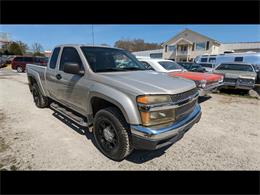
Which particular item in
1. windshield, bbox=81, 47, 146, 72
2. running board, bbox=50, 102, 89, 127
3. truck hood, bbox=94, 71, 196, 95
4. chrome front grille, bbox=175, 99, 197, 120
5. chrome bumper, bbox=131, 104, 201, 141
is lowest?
running board, bbox=50, 102, 89, 127

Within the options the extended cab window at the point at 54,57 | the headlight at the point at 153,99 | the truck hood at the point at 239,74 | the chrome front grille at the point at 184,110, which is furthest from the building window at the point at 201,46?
the headlight at the point at 153,99

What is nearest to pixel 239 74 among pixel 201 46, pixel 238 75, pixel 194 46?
pixel 238 75

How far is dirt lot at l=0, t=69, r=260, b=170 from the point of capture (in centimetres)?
275

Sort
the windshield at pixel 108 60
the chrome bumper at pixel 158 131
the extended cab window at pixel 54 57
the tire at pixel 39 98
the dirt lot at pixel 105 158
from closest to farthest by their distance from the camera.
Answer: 1. the chrome bumper at pixel 158 131
2. the dirt lot at pixel 105 158
3. the windshield at pixel 108 60
4. the extended cab window at pixel 54 57
5. the tire at pixel 39 98

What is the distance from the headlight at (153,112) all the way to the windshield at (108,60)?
1.28 m

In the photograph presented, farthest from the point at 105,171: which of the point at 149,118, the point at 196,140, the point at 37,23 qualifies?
the point at 37,23

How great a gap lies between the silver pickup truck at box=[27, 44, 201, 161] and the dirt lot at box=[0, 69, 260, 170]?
0.42 m

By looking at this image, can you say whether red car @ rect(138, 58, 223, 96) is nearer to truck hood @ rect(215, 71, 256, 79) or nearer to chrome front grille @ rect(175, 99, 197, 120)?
truck hood @ rect(215, 71, 256, 79)

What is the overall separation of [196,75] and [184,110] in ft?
13.6

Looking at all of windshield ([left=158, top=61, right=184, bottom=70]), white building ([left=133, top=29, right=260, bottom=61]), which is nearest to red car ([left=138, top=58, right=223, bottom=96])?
windshield ([left=158, top=61, right=184, bottom=70])

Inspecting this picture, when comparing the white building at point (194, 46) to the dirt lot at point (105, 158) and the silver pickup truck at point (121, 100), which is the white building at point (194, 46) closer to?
the dirt lot at point (105, 158)

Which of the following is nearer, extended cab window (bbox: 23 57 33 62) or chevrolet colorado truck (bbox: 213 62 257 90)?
chevrolet colorado truck (bbox: 213 62 257 90)

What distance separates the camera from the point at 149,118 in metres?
2.30

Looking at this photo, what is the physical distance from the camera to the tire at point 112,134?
8.42 ft
